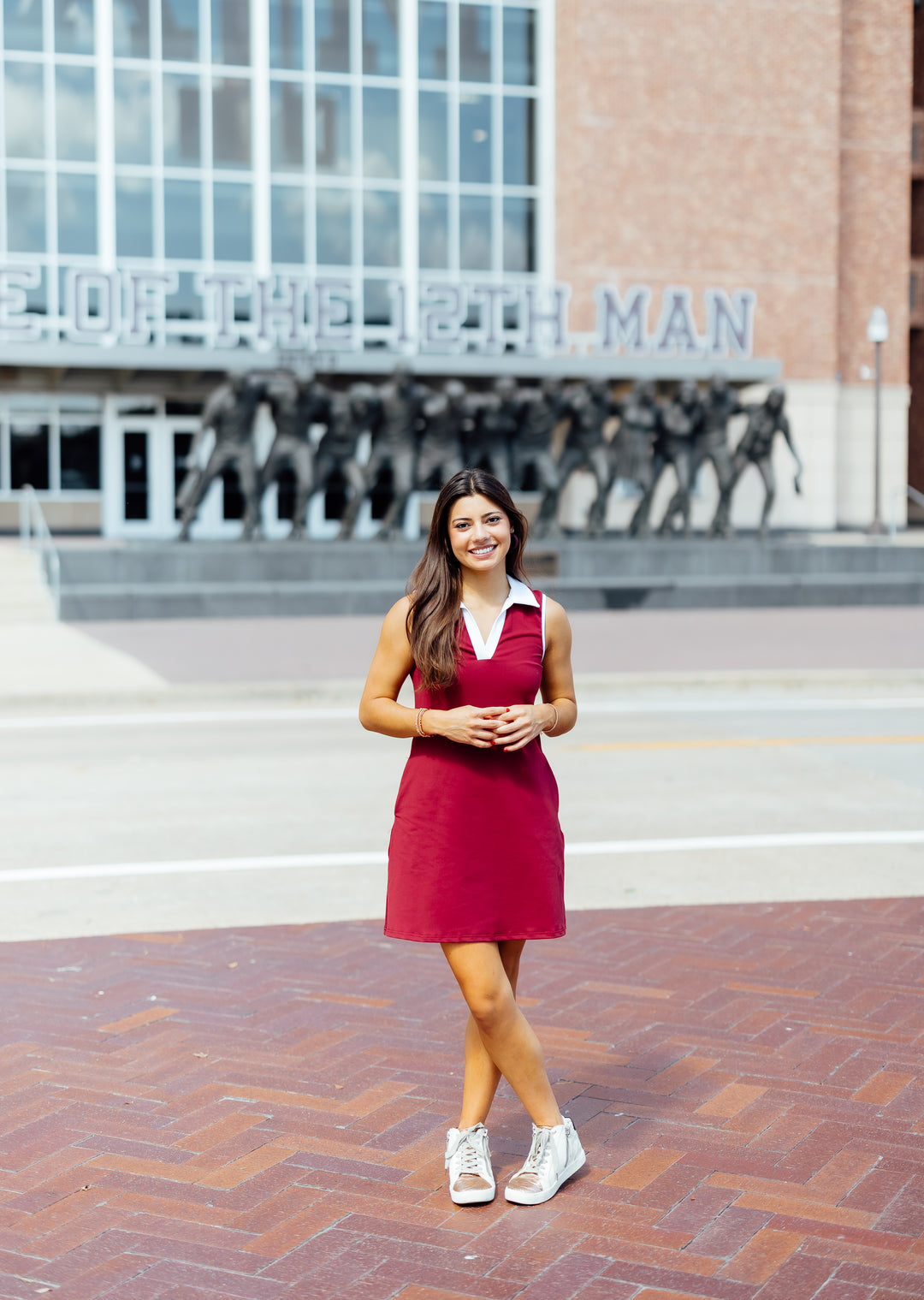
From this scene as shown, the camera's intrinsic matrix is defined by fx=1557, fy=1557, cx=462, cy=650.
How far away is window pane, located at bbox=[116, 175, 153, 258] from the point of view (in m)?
35.6


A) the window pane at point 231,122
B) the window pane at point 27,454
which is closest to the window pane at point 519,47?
the window pane at point 231,122

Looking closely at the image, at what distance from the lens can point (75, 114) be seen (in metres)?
35.4

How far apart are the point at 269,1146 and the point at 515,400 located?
73.8ft

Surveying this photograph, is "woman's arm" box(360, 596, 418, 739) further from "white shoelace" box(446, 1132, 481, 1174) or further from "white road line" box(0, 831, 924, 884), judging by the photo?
"white road line" box(0, 831, 924, 884)

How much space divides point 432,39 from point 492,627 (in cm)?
3677

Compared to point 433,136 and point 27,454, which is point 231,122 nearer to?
point 433,136

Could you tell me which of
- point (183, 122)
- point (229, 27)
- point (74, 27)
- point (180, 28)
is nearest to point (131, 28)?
point (180, 28)

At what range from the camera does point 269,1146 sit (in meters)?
3.86

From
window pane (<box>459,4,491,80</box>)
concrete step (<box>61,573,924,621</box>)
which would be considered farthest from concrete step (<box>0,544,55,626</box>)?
window pane (<box>459,4,491,80</box>)

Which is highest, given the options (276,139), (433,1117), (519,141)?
(519,141)

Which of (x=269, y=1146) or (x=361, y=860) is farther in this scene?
(x=361, y=860)

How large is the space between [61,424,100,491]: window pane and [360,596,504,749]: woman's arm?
34993 mm

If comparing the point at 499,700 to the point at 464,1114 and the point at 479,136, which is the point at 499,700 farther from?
the point at 479,136

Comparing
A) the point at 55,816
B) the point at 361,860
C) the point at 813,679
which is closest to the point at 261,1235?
the point at 361,860
